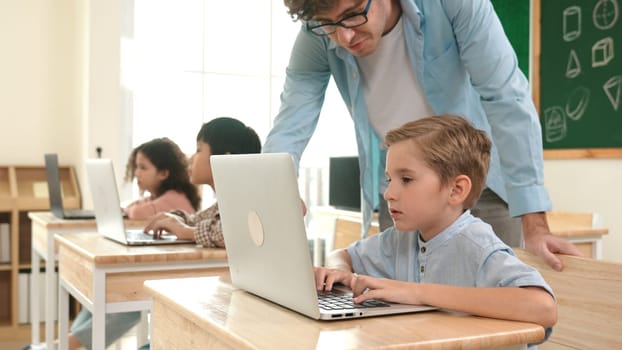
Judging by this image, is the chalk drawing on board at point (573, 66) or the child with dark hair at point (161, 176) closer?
the child with dark hair at point (161, 176)

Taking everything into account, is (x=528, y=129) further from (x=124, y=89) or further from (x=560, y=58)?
(x=124, y=89)

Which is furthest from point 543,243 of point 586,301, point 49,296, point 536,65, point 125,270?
point 536,65

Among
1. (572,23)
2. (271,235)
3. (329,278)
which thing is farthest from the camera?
(572,23)

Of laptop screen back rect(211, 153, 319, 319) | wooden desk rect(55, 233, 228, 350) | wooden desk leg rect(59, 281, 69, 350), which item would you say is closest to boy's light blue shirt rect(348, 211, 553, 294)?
laptop screen back rect(211, 153, 319, 319)

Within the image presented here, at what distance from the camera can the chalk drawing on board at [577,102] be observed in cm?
388

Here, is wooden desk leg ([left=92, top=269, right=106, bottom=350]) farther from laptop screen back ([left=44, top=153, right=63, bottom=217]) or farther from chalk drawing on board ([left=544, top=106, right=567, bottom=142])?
chalk drawing on board ([left=544, top=106, right=567, bottom=142])

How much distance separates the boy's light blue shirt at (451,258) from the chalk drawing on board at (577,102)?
2865 mm

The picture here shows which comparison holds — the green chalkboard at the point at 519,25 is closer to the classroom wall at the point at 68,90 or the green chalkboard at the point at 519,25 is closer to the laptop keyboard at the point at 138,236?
the classroom wall at the point at 68,90

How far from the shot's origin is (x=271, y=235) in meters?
1.07

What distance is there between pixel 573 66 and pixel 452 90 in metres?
2.75

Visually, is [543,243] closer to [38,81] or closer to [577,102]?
[577,102]

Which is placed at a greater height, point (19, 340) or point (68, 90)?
point (68, 90)

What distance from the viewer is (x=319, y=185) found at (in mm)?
4859

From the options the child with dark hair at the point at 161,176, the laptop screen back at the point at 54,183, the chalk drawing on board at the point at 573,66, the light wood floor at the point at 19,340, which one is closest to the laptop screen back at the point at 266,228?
the child with dark hair at the point at 161,176
